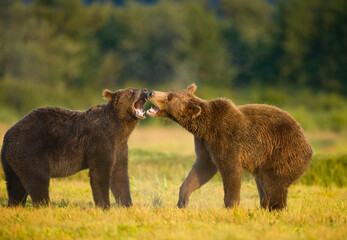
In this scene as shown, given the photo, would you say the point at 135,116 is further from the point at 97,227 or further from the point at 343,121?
the point at 343,121

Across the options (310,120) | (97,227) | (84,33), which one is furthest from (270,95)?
(97,227)

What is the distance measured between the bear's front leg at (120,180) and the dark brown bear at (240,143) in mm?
1047

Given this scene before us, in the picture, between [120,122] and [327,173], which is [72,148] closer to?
[120,122]

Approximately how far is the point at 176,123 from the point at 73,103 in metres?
37.6

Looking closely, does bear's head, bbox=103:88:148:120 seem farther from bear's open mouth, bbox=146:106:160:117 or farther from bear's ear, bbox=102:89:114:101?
bear's open mouth, bbox=146:106:160:117

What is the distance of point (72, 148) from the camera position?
365 inches

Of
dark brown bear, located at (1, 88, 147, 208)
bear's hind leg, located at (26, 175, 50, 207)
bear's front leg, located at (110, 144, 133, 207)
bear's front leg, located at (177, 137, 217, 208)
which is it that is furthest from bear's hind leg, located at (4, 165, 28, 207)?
bear's front leg, located at (177, 137, 217, 208)

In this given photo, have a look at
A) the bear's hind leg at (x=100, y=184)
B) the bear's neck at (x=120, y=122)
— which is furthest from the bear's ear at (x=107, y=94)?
the bear's hind leg at (x=100, y=184)

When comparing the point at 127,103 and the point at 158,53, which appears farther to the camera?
the point at 158,53

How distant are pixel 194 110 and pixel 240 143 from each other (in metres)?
1.00

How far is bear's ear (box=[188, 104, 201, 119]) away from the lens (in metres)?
9.05

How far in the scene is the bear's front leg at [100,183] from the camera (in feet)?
29.8

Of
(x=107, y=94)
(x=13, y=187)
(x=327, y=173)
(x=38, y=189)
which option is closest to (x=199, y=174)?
(x=107, y=94)

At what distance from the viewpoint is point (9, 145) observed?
29.5 ft
